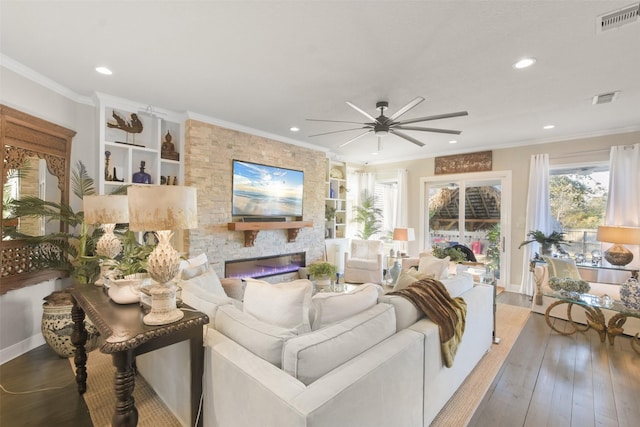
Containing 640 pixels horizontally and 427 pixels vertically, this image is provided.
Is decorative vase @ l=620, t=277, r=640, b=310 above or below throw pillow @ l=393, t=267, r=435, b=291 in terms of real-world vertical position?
below

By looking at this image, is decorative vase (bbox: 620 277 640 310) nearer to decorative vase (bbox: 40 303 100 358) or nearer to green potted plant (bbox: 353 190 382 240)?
green potted plant (bbox: 353 190 382 240)

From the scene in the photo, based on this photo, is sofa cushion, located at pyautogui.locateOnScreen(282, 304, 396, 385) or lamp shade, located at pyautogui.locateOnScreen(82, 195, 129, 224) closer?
sofa cushion, located at pyautogui.locateOnScreen(282, 304, 396, 385)

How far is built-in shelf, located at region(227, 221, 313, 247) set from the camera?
14.4ft

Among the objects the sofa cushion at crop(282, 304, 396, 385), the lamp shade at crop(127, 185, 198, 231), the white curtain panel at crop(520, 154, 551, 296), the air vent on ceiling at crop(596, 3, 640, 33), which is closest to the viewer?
the sofa cushion at crop(282, 304, 396, 385)

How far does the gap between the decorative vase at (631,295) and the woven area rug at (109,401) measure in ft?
13.8

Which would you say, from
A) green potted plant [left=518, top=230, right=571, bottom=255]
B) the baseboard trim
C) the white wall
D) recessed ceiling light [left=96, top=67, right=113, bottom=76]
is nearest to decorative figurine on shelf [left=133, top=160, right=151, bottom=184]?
the white wall

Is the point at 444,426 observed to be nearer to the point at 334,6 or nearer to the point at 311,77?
the point at 334,6

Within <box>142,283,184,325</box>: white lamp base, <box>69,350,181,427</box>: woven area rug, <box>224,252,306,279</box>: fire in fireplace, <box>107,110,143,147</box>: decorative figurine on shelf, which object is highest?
<box>107,110,143,147</box>: decorative figurine on shelf

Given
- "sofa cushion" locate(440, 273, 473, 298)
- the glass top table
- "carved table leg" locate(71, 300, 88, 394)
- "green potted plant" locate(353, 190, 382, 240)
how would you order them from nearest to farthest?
"carved table leg" locate(71, 300, 88, 394), "sofa cushion" locate(440, 273, 473, 298), the glass top table, "green potted plant" locate(353, 190, 382, 240)

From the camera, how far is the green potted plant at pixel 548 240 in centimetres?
459

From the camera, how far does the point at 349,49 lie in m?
2.32

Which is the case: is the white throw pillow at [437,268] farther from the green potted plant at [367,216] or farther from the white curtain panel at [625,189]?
the green potted plant at [367,216]

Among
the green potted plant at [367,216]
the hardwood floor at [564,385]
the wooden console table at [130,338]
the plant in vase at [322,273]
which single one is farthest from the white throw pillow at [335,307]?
the green potted plant at [367,216]

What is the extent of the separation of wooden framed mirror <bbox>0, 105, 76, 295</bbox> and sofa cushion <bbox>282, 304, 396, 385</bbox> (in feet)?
10.1
